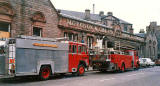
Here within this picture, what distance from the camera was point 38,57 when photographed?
13.3m

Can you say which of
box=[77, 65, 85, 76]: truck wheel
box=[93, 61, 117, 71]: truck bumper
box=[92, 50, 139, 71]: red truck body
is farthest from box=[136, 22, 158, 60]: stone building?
box=[77, 65, 85, 76]: truck wheel

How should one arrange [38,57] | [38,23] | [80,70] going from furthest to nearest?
[38,23] → [80,70] → [38,57]

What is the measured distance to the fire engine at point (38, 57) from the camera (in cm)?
1208

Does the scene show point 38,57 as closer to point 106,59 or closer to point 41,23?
point 106,59

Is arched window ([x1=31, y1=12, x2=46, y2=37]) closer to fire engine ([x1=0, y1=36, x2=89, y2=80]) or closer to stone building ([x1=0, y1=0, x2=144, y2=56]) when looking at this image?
stone building ([x1=0, y1=0, x2=144, y2=56])

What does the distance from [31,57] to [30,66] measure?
55cm

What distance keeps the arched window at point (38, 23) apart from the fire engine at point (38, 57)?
5866 millimetres

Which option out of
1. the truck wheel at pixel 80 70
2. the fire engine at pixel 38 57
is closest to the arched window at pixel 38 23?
the fire engine at pixel 38 57

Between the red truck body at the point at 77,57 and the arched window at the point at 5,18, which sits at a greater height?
the arched window at the point at 5,18

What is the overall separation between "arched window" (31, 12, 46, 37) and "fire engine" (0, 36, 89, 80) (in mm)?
5866

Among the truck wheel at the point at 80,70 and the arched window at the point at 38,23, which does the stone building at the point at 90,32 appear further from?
the truck wheel at the point at 80,70

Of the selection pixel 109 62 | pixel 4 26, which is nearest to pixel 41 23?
pixel 4 26

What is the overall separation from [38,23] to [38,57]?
8.55 metres

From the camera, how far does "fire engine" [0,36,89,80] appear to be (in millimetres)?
12078
